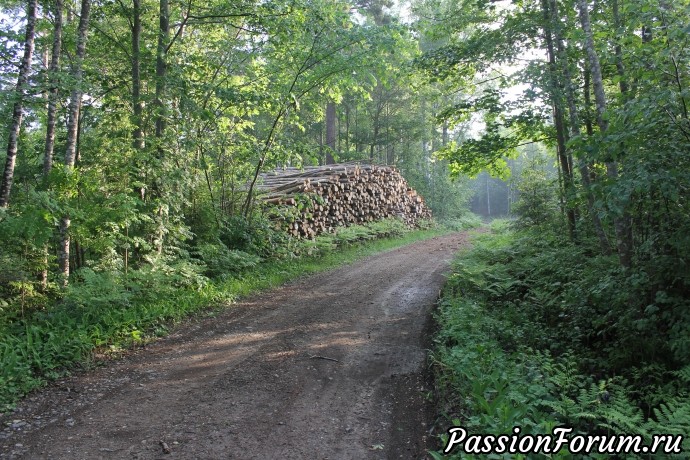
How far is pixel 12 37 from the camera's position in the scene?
6812 mm

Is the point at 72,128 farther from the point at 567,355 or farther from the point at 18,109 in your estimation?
the point at 567,355

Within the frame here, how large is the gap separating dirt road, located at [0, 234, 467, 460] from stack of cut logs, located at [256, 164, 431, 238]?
222 inches

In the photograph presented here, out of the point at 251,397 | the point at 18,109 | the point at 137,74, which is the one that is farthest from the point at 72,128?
the point at 251,397

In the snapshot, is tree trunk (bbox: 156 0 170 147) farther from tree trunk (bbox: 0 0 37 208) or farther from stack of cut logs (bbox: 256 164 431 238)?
stack of cut logs (bbox: 256 164 431 238)

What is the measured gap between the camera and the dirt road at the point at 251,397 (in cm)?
404

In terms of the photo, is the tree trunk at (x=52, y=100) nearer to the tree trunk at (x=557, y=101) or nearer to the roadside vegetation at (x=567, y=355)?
the roadside vegetation at (x=567, y=355)

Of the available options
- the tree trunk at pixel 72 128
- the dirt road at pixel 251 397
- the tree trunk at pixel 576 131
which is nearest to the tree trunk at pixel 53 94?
the tree trunk at pixel 72 128

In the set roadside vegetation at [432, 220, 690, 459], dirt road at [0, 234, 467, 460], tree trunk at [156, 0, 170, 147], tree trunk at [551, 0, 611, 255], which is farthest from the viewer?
tree trunk at [156, 0, 170, 147]

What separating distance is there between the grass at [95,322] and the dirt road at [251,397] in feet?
1.09

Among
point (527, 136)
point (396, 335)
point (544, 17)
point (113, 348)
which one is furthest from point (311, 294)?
point (544, 17)

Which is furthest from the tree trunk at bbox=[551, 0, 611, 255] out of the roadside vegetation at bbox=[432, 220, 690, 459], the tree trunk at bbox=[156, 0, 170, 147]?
the tree trunk at bbox=[156, 0, 170, 147]

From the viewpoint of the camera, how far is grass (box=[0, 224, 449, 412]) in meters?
5.38

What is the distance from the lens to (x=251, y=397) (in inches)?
197

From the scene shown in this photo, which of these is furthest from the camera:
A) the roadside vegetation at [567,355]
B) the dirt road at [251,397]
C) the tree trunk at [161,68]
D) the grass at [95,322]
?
the tree trunk at [161,68]
